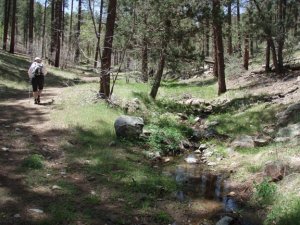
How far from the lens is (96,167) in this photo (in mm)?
10781

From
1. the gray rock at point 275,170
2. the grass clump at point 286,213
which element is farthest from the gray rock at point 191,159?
the grass clump at point 286,213

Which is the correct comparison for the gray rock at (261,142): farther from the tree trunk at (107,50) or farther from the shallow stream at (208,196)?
the tree trunk at (107,50)

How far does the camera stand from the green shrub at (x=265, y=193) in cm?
915

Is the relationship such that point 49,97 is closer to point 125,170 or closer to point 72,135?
point 72,135

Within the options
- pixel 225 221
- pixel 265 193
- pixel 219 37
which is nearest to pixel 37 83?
pixel 219 37

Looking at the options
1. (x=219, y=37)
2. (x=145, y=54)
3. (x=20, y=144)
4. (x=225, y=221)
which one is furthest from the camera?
(x=145, y=54)

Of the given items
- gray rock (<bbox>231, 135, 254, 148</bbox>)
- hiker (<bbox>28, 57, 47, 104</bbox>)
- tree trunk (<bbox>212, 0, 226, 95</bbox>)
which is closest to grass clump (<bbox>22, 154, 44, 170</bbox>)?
gray rock (<bbox>231, 135, 254, 148</bbox>)

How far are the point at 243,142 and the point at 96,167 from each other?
5.00 meters

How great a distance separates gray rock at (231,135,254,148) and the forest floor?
0.31 m

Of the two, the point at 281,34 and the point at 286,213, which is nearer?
the point at 286,213

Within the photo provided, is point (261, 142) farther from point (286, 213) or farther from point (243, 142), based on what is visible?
point (286, 213)

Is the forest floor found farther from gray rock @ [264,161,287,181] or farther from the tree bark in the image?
the tree bark

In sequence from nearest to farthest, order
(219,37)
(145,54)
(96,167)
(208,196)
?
(208,196) < (96,167) < (219,37) < (145,54)

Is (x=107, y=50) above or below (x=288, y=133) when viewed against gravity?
above
